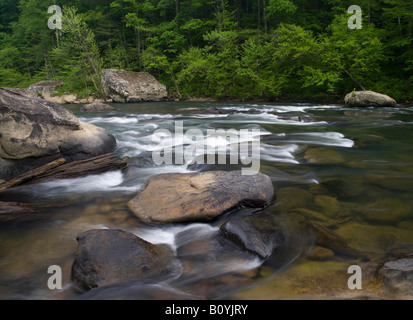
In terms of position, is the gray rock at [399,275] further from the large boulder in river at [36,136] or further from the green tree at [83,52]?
the green tree at [83,52]

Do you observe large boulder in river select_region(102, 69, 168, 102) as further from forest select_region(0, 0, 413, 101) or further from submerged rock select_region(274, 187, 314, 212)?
submerged rock select_region(274, 187, 314, 212)

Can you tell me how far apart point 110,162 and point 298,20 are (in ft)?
76.8

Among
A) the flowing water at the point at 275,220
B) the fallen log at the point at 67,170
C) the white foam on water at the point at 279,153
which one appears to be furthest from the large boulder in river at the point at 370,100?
the fallen log at the point at 67,170

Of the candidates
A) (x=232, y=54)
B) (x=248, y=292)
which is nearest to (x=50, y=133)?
(x=248, y=292)

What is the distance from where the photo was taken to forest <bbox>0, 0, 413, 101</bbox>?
16688 mm

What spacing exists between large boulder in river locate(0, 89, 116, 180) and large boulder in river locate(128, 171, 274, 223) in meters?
2.21

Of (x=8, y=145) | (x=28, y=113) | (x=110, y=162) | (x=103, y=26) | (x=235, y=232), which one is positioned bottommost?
(x=235, y=232)

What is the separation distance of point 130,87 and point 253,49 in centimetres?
1055

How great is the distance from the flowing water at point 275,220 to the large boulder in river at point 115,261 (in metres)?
0.10

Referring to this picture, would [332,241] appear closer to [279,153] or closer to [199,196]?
[199,196]
